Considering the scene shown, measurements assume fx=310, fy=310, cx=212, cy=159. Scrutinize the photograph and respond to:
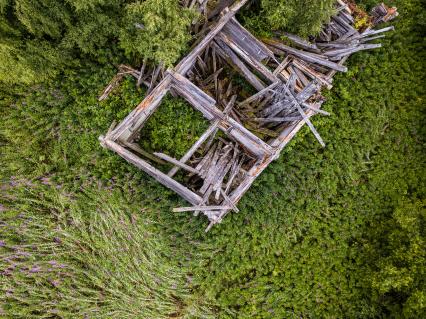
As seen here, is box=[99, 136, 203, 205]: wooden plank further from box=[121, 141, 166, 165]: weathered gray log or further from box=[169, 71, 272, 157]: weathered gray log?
box=[169, 71, 272, 157]: weathered gray log

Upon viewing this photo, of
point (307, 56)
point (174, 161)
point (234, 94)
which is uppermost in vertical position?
point (307, 56)

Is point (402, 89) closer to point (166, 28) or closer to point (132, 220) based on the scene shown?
point (166, 28)

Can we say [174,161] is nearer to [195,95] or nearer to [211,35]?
[195,95]

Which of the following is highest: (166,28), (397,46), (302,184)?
(397,46)

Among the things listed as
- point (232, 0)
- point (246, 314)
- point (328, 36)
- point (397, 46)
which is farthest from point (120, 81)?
point (397, 46)

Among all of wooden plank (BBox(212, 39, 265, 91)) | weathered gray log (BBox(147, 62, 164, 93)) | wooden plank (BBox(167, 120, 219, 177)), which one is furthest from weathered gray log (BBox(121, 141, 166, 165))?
wooden plank (BBox(212, 39, 265, 91))

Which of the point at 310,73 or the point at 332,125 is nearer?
the point at 310,73

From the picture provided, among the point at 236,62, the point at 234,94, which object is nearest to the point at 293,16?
the point at 236,62
